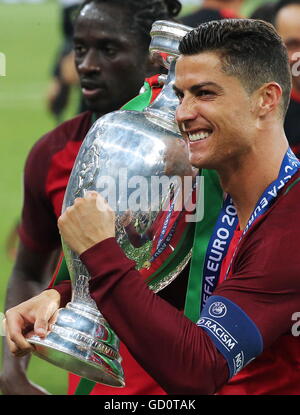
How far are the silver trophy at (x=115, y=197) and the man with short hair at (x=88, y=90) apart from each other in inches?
45.2

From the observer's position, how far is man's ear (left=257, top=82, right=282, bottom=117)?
275 cm

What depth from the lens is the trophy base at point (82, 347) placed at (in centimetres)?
268

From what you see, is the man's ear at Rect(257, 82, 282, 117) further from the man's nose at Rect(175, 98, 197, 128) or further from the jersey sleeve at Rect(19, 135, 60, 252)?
the jersey sleeve at Rect(19, 135, 60, 252)

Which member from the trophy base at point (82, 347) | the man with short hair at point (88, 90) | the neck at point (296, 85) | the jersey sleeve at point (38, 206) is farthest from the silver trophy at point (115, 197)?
the neck at point (296, 85)

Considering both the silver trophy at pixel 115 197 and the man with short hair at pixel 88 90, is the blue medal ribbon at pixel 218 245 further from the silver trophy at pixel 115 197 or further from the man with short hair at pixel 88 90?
the man with short hair at pixel 88 90

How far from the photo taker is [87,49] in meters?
4.05

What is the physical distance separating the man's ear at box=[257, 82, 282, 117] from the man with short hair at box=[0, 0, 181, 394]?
1315mm

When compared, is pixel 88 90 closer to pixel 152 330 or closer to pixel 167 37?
pixel 167 37

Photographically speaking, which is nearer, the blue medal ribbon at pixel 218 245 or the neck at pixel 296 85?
the blue medal ribbon at pixel 218 245

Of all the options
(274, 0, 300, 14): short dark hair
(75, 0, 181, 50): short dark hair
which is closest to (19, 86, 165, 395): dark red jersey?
(75, 0, 181, 50): short dark hair

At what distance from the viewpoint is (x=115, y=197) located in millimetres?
2740

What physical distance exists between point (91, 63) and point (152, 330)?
1.74 meters

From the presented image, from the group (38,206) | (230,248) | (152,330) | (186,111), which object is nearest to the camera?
(152,330)

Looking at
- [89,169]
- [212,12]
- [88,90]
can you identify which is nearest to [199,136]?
[89,169]
